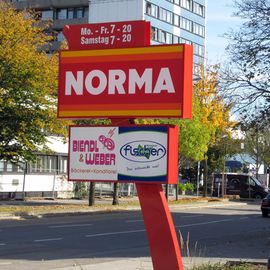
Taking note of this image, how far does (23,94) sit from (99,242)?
1132cm

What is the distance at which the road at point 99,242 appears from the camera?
13.0m

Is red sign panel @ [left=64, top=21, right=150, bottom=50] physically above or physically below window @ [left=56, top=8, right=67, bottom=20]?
below

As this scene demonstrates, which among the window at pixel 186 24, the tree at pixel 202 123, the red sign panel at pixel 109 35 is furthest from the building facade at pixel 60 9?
the red sign panel at pixel 109 35

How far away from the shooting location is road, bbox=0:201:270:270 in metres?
13.0

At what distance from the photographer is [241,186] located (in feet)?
180

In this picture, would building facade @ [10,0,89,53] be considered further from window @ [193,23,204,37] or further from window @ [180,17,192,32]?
window @ [193,23,204,37]

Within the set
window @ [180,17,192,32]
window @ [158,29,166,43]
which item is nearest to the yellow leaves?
window @ [158,29,166,43]

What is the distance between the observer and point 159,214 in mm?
6941

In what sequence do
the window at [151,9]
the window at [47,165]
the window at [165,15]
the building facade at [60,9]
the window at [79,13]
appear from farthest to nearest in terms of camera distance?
1. the window at [79,13]
2. the building facade at [60,9]
3. the window at [165,15]
4. the window at [151,9]
5. the window at [47,165]

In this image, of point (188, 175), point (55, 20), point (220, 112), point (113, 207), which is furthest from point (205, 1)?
point (113, 207)

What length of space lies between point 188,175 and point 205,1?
131 ft

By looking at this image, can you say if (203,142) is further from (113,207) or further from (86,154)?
(86,154)

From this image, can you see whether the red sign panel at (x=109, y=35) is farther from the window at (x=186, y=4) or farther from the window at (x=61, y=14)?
the window at (x=186, y=4)

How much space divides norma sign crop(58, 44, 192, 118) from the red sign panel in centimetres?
9
